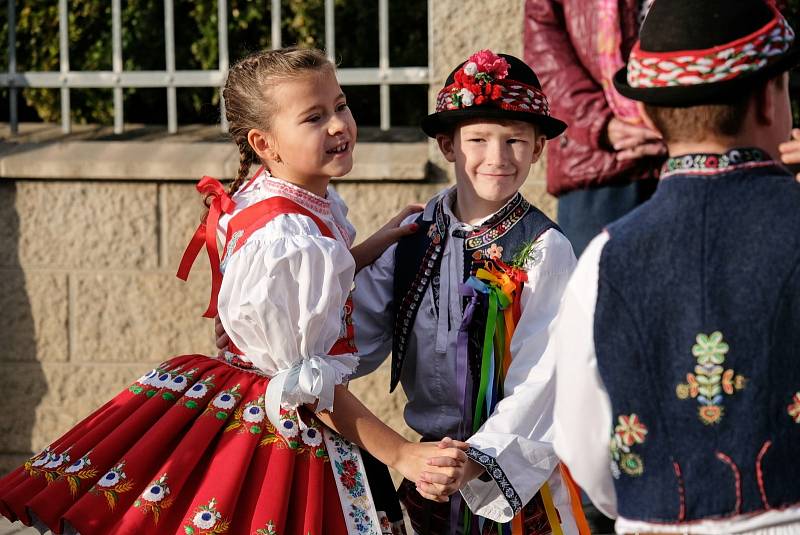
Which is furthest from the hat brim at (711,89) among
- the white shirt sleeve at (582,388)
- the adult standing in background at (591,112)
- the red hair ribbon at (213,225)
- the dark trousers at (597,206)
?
the dark trousers at (597,206)

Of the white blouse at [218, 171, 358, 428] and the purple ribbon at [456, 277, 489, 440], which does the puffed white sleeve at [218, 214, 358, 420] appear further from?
the purple ribbon at [456, 277, 489, 440]

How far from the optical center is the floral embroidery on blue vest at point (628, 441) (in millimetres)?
1956

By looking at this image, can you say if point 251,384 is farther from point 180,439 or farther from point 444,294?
point 444,294

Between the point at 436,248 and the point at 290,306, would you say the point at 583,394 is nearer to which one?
the point at 290,306

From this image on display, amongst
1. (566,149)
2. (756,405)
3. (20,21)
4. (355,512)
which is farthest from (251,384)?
(20,21)

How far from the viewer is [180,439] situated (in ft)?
8.71

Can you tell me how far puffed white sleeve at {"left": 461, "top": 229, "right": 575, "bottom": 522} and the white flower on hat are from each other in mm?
371

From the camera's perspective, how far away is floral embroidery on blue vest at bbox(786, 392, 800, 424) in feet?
6.15

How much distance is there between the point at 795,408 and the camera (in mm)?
1876

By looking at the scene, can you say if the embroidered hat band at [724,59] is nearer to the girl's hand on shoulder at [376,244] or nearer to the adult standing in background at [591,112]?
the girl's hand on shoulder at [376,244]

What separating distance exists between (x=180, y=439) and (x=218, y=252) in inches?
19.2

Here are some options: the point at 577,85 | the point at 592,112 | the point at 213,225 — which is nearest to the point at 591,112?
the point at 592,112

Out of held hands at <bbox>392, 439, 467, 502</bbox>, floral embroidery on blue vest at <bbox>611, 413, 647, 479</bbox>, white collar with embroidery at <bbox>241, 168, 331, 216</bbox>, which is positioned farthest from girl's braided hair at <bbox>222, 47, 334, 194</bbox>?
floral embroidery on blue vest at <bbox>611, 413, 647, 479</bbox>

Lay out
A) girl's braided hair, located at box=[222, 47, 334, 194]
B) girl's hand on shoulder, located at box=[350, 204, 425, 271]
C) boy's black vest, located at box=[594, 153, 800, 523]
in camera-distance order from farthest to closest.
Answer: girl's hand on shoulder, located at box=[350, 204, 425, 271]
girl's braided hair, located at box=[222, 47, 334, 194]
boy's black vest, located at box=[594, 153, 800, 523]
